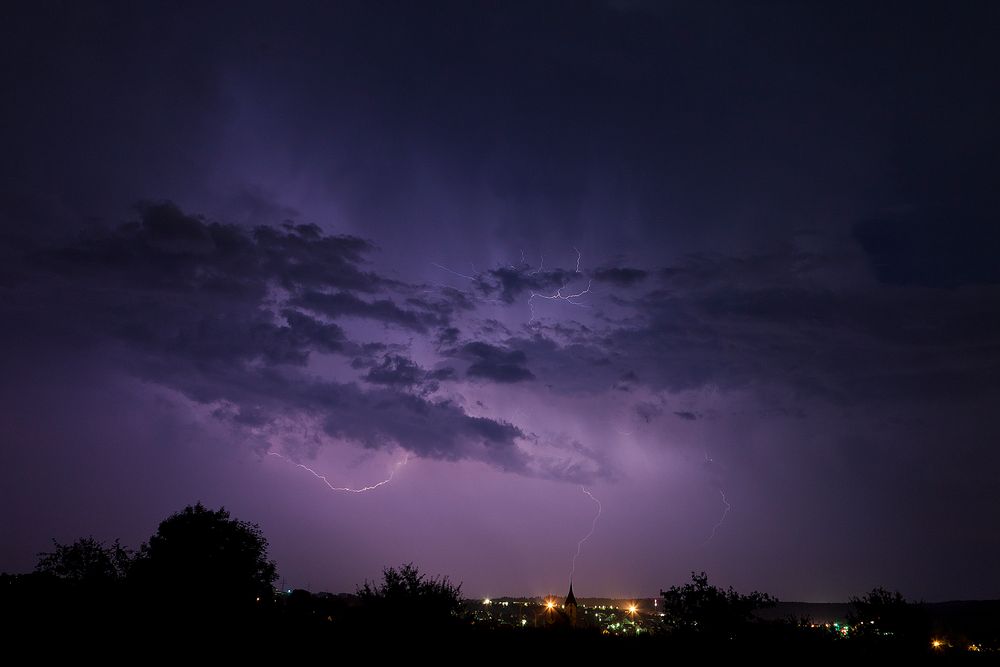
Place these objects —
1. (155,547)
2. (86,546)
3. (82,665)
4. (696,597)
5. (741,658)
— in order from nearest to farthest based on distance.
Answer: (82,665) < (741,658) < (696,597) < (155,547) < (86,546)

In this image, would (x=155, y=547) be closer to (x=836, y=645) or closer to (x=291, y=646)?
(x=291, y=646)

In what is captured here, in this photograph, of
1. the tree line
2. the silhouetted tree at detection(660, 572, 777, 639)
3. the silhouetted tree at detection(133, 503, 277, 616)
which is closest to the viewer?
the tree line

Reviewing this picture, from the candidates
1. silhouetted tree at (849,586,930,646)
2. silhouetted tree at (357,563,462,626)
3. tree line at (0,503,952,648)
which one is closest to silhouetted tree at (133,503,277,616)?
tree line at (0,503,952,648)

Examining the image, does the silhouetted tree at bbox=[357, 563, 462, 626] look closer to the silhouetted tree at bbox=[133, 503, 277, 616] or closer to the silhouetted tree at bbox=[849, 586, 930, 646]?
the silhouetted tree at bbox=[133, 503, 277, 616]

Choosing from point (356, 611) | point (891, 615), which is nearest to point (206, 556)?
point (356, 611)

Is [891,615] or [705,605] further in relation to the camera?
[891,615]

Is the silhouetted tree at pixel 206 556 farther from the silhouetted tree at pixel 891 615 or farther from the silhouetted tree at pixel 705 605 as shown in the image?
the silhouetted tree at pixel 891 615

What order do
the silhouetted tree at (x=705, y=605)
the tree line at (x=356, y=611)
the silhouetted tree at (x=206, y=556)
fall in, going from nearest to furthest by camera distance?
the tree line at (x=356, y=611)
the silhouetted tree at (x=705, y=605)
the silhouetted tree at (x=206, y=556)

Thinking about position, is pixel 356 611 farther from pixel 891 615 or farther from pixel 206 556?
pixel 891 615

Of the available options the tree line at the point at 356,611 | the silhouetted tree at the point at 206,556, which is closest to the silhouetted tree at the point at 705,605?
the tree line at the point at 356,611

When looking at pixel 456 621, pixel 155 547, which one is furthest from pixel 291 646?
pixel 155 547

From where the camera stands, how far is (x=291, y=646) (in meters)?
17.0

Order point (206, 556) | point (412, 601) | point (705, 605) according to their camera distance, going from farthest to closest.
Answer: point (206, 556), point (705, 605), point (412, 601)

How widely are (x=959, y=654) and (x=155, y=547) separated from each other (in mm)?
47001
